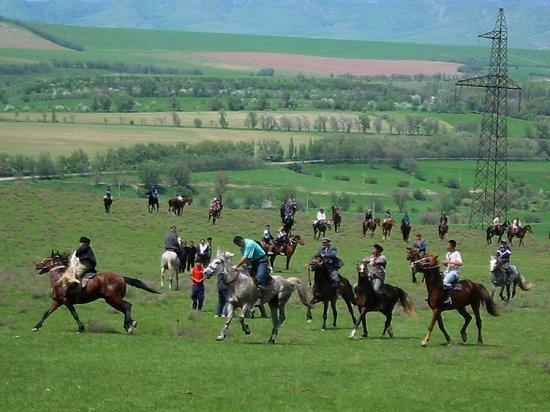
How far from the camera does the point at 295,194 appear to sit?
102m

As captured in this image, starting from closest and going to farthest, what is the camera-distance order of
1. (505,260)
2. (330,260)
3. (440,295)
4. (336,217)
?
1. (440,295)
2. (330,260)
3. (505,260)
4. (336,217)

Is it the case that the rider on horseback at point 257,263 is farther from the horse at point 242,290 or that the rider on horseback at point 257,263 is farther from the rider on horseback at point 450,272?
the rider on horseback at point 450,272

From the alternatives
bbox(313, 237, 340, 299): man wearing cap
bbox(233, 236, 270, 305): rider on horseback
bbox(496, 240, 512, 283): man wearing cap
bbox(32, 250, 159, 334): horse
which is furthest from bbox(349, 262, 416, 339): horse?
bbox(496, 240, 512, 283): man wearing cap

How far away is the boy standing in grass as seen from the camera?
1130 inches

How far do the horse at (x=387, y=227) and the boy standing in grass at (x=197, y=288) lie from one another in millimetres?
25927

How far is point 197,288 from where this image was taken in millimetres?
28766

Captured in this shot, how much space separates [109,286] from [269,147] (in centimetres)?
11457

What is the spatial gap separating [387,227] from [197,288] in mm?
26858

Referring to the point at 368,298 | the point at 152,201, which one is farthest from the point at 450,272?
the point at 152,201

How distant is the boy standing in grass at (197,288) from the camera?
28.7 m

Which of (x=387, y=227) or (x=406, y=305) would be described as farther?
(x=387, y=227)

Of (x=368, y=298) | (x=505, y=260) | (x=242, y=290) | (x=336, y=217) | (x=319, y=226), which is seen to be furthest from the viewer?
(x=336, y=217)

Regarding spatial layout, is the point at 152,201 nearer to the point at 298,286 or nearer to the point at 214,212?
the point at 214,212

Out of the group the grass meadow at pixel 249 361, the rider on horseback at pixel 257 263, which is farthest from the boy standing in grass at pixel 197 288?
the rider on horseback at pixel 257 263
